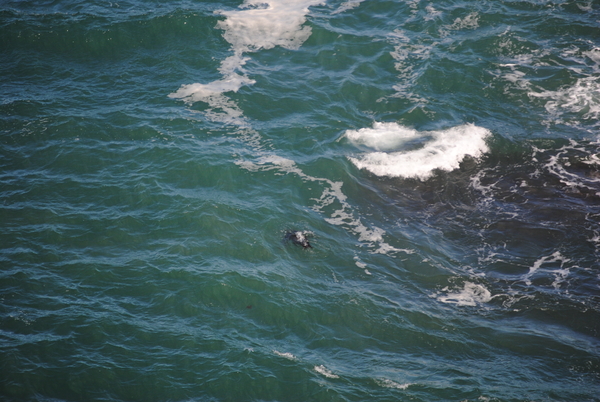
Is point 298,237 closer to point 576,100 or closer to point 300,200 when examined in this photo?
point 300,200

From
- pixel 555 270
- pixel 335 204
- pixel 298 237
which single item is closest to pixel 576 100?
pixel 555 270

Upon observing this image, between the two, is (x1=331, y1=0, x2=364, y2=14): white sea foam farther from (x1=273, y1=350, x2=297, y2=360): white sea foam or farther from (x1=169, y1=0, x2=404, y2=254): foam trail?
(x1=273, y1=350, x2=297, y2=360): white sea foam

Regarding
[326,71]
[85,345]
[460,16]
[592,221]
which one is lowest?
[85,345]

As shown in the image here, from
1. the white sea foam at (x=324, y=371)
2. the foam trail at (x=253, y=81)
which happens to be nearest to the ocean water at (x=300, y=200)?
the white sea foam at (x=324, y=371)

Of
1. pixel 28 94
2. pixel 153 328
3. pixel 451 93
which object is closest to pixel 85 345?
pixel 153 328

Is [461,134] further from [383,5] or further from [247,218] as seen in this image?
[383,5]

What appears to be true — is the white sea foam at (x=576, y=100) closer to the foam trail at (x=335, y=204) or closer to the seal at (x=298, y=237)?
the foam trail at (x=335, y=204)

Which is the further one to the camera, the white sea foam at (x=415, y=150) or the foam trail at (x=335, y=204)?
the white sea foam at (x=415, y=150)
